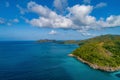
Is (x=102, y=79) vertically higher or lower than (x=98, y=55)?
lower

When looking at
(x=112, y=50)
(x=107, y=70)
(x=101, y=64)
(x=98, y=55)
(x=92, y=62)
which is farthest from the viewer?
(x=112, y=50)

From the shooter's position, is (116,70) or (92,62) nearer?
(116,70)

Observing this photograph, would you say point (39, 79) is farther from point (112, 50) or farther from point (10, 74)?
point (112, 50)

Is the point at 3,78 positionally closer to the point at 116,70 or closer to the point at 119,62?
the point at 116,70

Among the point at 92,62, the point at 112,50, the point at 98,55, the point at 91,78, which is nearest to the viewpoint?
the point at 91,78

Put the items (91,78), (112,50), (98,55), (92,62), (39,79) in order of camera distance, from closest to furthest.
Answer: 1. (39,79)
2. (91,78)
3. (92,62)
4. (98,55)
5. (112,50)

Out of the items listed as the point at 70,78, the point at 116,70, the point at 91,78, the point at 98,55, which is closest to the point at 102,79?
the point at 91,78

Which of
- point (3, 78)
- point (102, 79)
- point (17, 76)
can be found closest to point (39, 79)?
point (17, 76)

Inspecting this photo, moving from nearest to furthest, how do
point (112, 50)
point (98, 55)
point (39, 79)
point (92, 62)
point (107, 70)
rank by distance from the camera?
point (39, 79), point (107, 70), point (92, 62), point (98, 55), point (112, 50)

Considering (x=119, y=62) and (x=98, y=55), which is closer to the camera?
(x=119, y=62)
